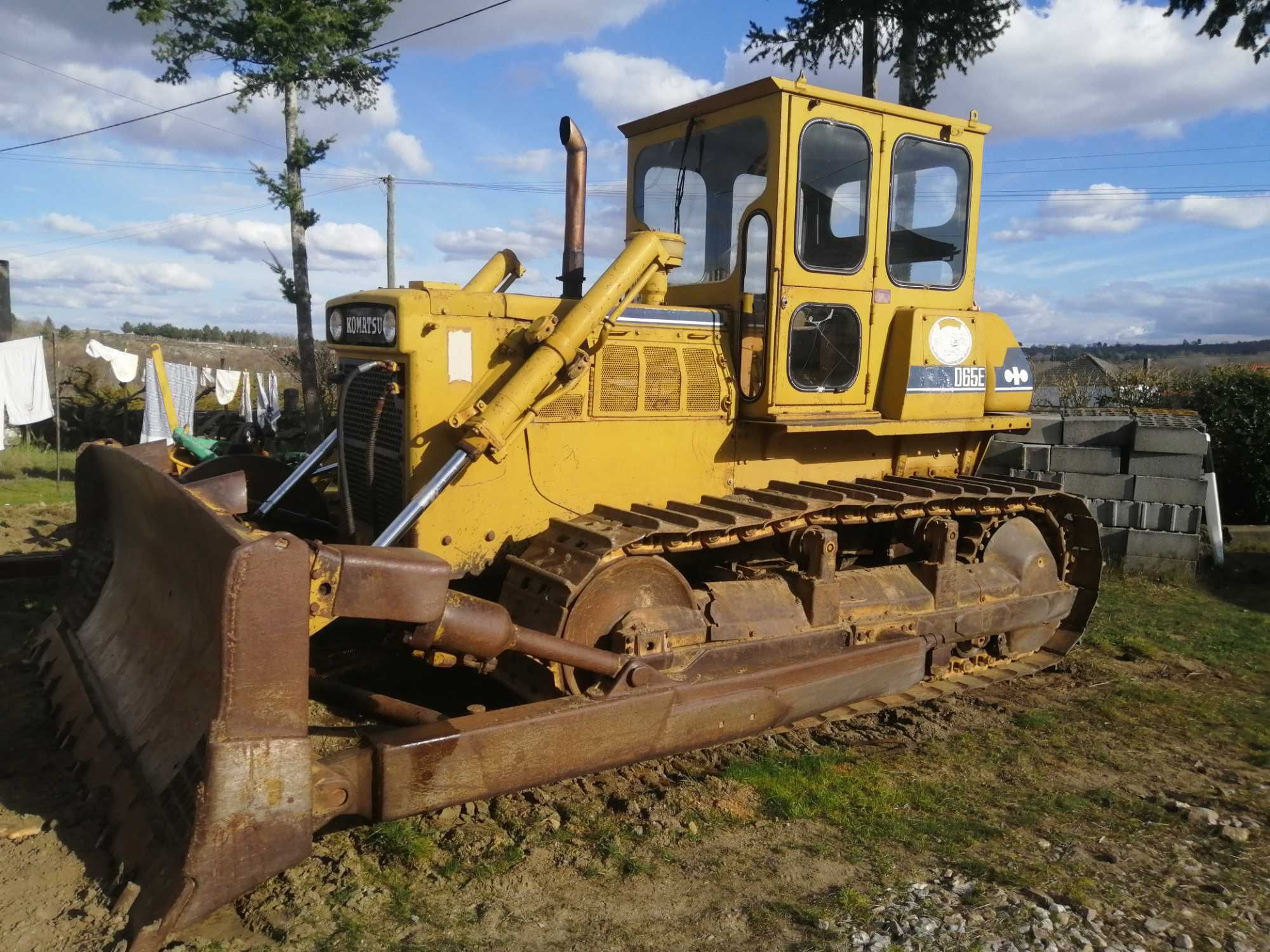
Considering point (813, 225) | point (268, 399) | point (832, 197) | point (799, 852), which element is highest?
point (832, 197)

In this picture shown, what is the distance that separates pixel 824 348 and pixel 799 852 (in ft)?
9.11

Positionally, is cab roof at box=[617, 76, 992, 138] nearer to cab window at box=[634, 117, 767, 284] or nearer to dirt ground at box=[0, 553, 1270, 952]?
cab window at box=[634, 117, 767, 284]

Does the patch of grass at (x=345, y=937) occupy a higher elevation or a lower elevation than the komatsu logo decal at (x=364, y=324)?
lower

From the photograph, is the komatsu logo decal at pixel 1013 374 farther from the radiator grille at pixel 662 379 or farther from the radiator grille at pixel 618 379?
the radiator grille at pixel 618 379

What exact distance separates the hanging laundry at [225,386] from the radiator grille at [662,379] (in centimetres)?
1978

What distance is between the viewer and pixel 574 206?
17.7 feet

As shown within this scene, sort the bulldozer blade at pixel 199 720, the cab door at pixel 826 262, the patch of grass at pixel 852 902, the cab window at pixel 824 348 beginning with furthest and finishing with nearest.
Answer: the cab window at pixel 824 348 < the cab door at pixel 826 262 < the patch of grass at pixel 852 902 < the bulldozer blade at pixel 199 720

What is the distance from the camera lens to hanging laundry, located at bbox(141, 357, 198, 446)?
54.8 feet

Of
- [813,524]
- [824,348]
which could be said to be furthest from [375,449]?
[824,348]

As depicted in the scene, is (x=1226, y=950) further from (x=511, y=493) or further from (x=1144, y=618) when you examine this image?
(x=1144, y=618)

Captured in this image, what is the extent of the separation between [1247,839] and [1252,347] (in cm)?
4983

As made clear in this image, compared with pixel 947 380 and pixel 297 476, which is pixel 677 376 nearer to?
pixel 947 380

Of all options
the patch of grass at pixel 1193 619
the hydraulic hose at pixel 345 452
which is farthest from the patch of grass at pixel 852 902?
the patch of grass at pixel 1193 619

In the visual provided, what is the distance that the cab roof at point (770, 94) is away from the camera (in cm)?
520
